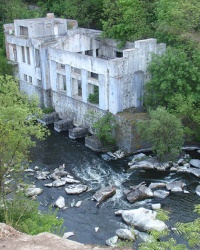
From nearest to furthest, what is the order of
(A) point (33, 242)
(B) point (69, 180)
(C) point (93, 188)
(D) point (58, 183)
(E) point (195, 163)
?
1. (A) point (33, 242)
2. (C) point (93, 188)
3. (D) point (58, 183)
4. (B) point (69, 180)
5. (E) point (195, 163)

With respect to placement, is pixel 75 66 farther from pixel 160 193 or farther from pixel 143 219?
pixel 143 219

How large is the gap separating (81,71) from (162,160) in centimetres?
991

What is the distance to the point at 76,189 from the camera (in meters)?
25.1

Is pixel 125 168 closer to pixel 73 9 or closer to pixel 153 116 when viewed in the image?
pixel 153 116

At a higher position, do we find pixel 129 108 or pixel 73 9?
pixel 73 9

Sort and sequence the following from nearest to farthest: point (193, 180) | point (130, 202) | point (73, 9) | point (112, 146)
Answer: point (130, 202) < point (193, 180) < point (112, 146) < point (73, 9)

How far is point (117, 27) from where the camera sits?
36.5 metres

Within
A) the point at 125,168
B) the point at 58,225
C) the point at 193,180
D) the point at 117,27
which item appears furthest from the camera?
the point at 117,27

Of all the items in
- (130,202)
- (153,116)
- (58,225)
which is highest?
(153,116)

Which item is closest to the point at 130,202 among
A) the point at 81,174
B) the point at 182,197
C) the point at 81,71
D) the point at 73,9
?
the point at 182,197

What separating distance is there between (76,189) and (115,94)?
8389mm

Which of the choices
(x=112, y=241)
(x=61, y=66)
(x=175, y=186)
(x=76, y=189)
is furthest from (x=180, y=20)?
(x=112, y=241)

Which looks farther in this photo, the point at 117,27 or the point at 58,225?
the point at 117,27

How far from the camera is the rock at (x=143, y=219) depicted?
20.9m
